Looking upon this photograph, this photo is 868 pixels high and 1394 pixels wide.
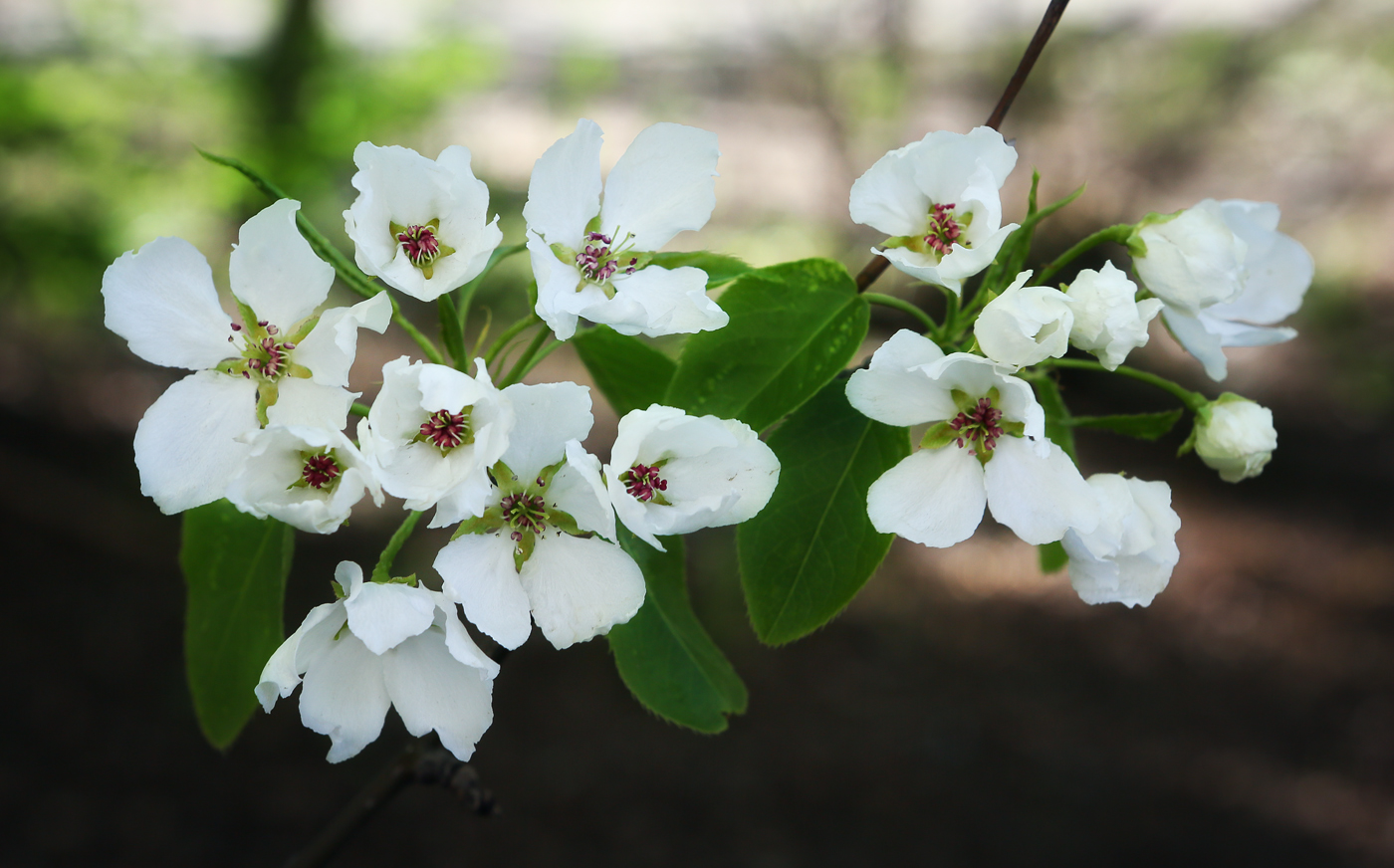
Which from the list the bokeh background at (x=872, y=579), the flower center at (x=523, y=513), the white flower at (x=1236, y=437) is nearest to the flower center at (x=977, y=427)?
the white flower at (x=1236, y=437)

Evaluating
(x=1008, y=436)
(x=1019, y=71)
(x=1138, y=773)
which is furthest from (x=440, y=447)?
(x=1138, y=773)

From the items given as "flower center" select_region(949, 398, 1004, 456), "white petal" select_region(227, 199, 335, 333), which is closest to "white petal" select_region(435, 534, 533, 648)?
"white petal" select_region(227, 199, 335, 333)

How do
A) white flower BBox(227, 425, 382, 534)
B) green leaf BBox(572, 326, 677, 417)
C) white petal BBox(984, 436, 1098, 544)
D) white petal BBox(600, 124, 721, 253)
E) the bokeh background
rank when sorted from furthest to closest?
the bokeh background < green leaf BBox(572, 326, 677, 417) < white petal BBox(600, 124, 721, 253) < white petal BBox(984, 436, 1098, 544) < white flower BBox(227, 425, 382, 534)

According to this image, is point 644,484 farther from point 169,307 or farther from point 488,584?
point 169,307

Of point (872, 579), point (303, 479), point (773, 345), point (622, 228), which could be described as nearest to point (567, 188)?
point (622, 228)

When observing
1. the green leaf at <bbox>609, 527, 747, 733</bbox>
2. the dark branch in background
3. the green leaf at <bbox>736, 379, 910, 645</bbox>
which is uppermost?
the dark branch in background

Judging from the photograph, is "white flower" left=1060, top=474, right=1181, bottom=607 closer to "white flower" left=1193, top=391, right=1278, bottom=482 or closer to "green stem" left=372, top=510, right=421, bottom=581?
"white flower" left=1193, top=391, right=1278, bottom=482

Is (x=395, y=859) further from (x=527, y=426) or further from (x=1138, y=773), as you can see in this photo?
(x=527, y=426)
